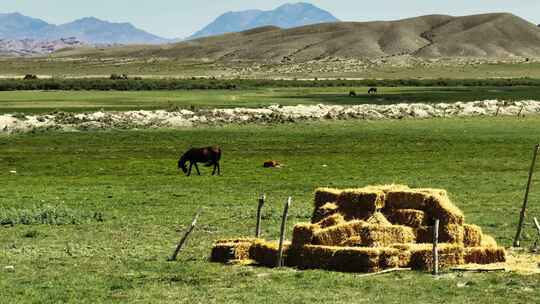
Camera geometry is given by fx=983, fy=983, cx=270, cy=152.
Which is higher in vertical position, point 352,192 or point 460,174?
point 352,192

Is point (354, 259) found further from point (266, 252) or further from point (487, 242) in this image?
point (487, 242)

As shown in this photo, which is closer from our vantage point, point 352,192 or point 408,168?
point 352,192

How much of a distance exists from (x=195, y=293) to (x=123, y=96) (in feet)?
302

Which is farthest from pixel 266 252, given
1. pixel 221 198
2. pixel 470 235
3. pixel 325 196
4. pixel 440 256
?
pixel 221 198

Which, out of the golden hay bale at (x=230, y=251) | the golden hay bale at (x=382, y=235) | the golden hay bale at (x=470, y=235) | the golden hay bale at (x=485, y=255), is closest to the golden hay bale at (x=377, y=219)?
the golden hay bale at (x=382, y=235)

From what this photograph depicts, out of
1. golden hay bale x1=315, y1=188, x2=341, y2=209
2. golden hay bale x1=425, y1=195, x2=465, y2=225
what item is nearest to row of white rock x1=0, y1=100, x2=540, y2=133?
golden hay bale x1=315, y1=188, x2=341, y2=209

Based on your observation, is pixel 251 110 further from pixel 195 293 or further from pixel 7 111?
pixel 195 293

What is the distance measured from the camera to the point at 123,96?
107625mm

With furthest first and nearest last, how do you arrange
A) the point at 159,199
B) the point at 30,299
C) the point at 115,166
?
the point at 115,166
the point at 159,199
the point at 30,299

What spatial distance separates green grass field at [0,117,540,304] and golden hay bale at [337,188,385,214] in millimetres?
2204

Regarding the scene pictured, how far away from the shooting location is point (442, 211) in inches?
785

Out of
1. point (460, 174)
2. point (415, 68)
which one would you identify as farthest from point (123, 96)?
point (415, 68)

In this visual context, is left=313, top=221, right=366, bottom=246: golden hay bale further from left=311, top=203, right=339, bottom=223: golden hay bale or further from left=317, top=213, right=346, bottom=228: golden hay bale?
left=311, top=203, right=339, bottom=223: golden hay bale

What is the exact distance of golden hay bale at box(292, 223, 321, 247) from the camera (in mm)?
19922
